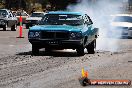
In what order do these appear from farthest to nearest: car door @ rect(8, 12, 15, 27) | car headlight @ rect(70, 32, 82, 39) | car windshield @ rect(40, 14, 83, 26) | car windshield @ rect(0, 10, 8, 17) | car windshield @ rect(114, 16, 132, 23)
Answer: car door @ rect(8, 12, 15, 27)
car windshield @ rect(0, 10, 8, 17)
car windshield @ rect(114, 16, 132, 23)
car windshield @ rect(40, 14, 83, 26)
car headlight @ rect(70, 32, 82, 39)

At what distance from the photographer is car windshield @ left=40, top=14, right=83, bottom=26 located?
17828mm

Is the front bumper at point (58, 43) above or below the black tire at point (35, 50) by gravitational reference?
above

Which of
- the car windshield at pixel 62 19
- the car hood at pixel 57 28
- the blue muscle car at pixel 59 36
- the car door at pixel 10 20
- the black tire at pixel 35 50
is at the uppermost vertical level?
the car windshield at pixel 62 19

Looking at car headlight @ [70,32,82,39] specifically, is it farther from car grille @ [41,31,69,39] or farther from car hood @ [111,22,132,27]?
car hood @ [111,22,132,27]

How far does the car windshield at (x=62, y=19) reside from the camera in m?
17.8

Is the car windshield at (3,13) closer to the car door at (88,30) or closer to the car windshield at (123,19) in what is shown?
the car windshield at (123,19)

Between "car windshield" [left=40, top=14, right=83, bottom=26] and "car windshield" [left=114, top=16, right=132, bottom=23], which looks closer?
"car windshield" [left=40, top=14, right=83, bottom=26]

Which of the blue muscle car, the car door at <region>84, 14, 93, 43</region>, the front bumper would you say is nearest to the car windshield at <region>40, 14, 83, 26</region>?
the blue muscle car

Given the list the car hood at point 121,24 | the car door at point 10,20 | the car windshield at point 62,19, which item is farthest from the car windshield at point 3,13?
the car windshield at point 62,19

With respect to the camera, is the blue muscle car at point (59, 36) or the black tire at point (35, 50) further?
the black tire at point (35, 50)

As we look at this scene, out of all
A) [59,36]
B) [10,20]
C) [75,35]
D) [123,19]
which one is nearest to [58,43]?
[59,36]

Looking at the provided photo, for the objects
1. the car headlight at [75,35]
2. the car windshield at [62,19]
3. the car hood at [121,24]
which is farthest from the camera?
the car hood at [121,24]

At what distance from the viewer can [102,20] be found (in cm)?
3378

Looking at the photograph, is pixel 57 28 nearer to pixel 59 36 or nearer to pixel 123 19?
pixel 59 36
